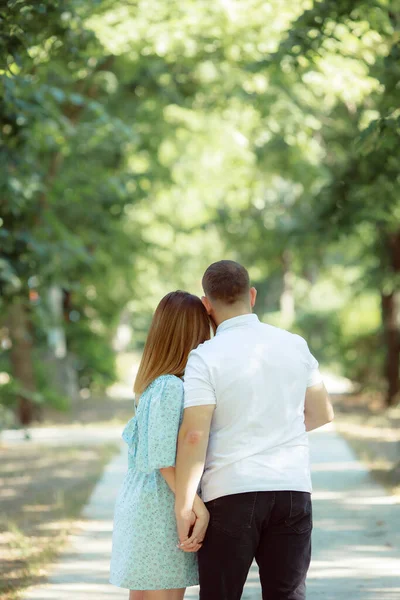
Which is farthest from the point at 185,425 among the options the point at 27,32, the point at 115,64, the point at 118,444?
the point at 115,64

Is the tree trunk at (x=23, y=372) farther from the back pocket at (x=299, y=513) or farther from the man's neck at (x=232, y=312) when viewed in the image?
the back pocket at (x=299, y=513)

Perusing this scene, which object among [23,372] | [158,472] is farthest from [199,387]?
[23,372]

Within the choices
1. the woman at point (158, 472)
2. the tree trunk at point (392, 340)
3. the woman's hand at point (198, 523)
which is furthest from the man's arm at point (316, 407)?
the tree trunk at point (392, 340)

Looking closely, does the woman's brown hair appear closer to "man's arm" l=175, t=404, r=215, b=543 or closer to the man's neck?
the man's neck

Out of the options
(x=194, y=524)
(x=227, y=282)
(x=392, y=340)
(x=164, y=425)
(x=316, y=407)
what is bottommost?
(x=392, y=340)

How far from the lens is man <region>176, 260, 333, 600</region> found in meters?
3.51

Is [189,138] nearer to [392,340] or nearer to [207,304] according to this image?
[392,340]

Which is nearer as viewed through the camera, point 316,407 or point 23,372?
point 316,407

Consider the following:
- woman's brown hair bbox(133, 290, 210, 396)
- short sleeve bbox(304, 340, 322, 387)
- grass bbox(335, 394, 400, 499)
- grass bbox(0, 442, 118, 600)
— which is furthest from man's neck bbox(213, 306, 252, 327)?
grass bbox(335, 394, 400, 499)

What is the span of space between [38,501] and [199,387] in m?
6.70

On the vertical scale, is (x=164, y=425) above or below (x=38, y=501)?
above

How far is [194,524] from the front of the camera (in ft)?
11.7

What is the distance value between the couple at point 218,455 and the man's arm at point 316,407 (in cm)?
1

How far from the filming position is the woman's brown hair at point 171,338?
3.77m
